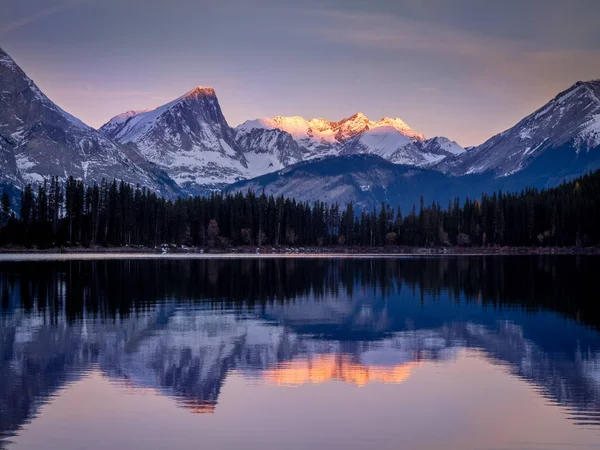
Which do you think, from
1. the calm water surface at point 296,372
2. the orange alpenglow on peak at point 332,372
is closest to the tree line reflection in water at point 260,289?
the calm water surface at point 296,372

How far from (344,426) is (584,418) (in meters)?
7.92

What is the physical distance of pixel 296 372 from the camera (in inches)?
1246

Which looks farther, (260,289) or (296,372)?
(260,289)

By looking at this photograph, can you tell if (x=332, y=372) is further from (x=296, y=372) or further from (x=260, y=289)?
(x=260, y=289)

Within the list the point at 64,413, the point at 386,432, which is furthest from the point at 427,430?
the point at 64,413

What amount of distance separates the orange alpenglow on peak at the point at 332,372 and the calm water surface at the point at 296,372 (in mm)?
97

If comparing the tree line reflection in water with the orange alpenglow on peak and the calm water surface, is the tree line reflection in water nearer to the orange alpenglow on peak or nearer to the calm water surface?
the calm water surface

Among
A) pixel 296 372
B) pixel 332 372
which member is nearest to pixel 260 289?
pixel 296 372

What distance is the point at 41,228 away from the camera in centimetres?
19362

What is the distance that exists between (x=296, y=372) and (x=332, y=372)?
1531mm

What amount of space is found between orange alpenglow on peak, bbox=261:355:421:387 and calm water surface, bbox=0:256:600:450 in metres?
0.10

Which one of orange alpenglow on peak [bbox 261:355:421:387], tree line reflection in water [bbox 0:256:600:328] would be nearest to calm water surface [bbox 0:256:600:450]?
orange alpenglow on peak [bbox 261:355:421:387]

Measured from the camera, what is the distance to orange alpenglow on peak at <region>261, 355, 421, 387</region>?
98.2 ft

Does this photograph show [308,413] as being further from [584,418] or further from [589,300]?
[589,300]
